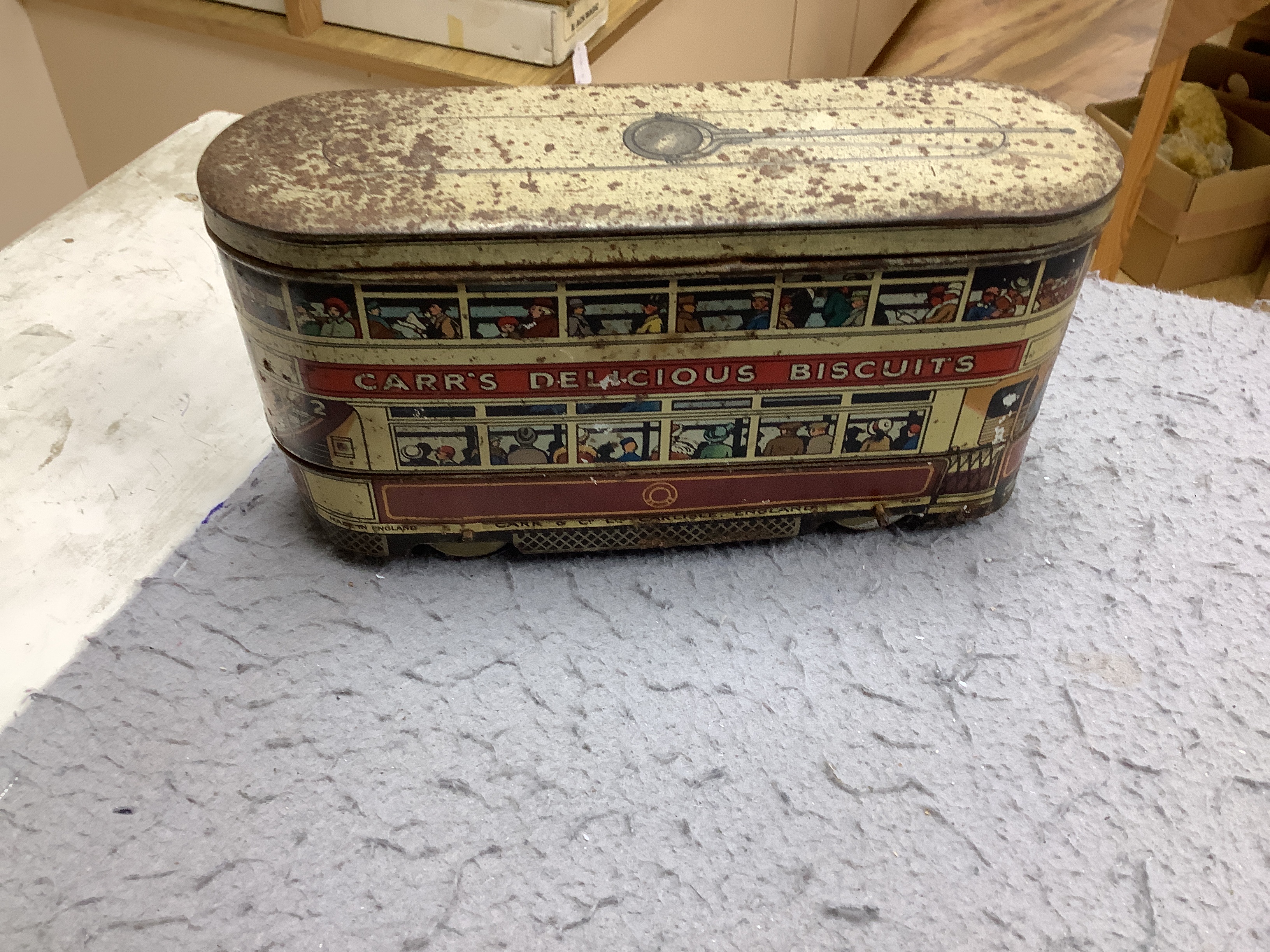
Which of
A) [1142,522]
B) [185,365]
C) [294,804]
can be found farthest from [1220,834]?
[185,365]

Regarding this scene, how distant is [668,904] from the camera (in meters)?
0.68

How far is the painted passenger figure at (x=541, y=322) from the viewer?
716 mm

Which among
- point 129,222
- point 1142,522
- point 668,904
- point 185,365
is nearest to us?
point 668,904

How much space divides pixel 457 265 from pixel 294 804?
0.39 m

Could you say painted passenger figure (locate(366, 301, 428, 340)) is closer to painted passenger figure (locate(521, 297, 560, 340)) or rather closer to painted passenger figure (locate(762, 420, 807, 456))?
painted passenger figure (locate(521, 297, 560, 340))

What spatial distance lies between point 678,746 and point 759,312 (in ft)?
1.07

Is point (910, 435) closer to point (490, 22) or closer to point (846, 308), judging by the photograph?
point (846, 308)

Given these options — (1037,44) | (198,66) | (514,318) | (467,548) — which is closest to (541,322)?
(514,318)

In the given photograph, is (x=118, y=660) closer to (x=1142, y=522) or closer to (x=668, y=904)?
(x=668, y=904)

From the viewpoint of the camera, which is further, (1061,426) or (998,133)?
(1061,426)

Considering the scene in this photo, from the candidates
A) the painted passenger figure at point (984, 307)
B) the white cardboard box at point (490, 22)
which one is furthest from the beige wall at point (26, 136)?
the painted passenger figure at point (984, 307)

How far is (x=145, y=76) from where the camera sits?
4.90 feet

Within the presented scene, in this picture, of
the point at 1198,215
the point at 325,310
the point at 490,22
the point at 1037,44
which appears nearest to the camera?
the point at 325,310

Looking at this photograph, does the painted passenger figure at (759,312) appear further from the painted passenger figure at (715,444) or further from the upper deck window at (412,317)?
Result: the upper deck window at (412,317)
